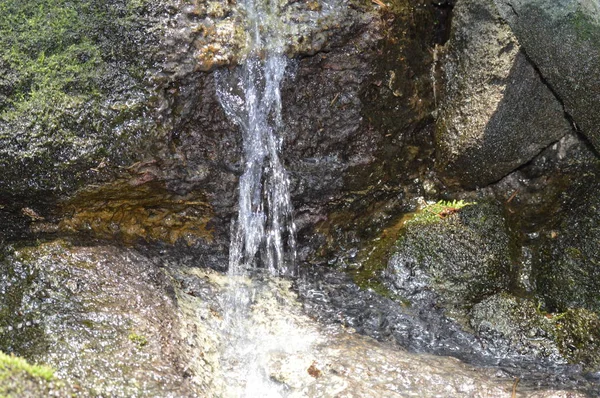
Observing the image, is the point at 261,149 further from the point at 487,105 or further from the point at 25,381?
the point at 25,381

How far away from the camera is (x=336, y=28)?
475cm

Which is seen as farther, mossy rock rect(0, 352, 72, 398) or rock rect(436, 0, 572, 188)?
rock rect(436, 0, 572, 188)

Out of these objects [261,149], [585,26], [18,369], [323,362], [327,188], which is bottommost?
[323,362]

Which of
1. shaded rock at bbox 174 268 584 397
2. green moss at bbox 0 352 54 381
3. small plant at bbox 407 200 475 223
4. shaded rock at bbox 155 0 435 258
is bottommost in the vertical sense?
shaded rock at bbox 174 268 584 397

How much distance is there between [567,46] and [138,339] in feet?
11.4

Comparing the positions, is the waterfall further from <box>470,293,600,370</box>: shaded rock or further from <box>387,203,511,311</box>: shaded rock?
<box>470,293,600,370</box>: shaded rock

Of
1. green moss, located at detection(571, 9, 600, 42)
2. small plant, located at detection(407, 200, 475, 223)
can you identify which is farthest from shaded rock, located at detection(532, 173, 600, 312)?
green moss, located at detection(571, 9, 600, 42)

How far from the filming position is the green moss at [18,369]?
2.86m

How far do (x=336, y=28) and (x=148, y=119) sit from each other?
1.55m

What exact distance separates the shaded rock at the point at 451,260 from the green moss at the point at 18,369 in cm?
281

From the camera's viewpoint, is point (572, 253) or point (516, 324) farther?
point (572, 253)

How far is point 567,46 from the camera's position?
174 inches

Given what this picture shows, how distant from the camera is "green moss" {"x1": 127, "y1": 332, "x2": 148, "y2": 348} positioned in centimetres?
381

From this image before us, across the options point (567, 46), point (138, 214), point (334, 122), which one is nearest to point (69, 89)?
point (138, 214)
